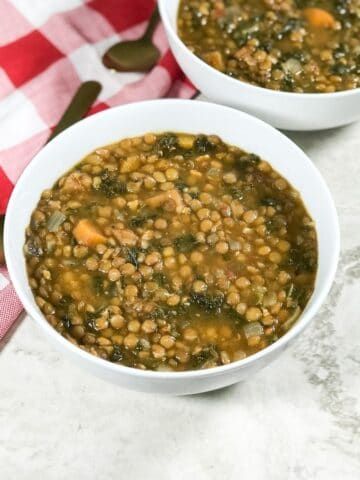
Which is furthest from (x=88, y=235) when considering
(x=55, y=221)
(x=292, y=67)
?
(x=292, y=67)

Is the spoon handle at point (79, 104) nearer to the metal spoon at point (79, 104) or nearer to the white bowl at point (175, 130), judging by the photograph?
the metal spoon at point (79, 104)

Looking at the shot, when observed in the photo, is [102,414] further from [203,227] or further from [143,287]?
[203,227]

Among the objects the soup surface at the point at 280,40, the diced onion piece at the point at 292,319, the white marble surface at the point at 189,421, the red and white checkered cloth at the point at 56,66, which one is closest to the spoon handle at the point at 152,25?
the red and white checkered cloth at the point at 56,66

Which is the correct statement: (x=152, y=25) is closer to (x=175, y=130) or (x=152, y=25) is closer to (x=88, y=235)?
(x=175, y=130)

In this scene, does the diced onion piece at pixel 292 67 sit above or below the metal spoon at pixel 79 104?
below

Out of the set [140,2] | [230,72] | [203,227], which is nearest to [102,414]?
[203,227]

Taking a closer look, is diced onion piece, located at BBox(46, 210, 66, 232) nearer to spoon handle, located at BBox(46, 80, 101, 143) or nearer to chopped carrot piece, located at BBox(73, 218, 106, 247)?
chopped carrot piece, located at BBox(73, 218, 106, 247)
